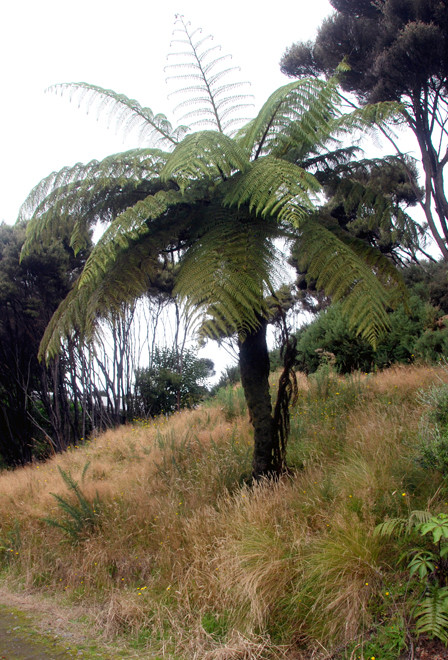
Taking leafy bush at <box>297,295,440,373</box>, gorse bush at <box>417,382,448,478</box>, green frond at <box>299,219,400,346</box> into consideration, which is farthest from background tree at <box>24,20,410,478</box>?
leafy bush at <box>297,295,440,373</box>

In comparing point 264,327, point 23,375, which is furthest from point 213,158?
point 23,375

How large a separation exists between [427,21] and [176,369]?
38.3 ft

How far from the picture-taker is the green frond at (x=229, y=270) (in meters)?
3.94

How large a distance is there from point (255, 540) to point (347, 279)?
2.36 m

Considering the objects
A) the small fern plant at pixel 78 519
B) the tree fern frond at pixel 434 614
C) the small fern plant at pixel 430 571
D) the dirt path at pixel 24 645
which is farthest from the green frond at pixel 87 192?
the tree fern frond at pixel 434 614

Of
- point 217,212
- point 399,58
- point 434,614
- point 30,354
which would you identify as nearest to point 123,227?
point 217,212

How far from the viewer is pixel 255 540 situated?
4059 mm

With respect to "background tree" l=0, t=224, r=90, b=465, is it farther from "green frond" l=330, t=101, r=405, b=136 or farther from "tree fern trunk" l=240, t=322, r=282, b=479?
"green frond" l=330, t=101, r=405, b=136

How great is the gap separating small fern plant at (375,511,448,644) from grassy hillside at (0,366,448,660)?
0.12ft

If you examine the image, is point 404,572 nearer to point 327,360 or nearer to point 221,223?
point 221,223

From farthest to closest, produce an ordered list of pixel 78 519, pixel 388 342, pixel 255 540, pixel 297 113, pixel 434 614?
pixel 388 342
pixel 78 519
pixel 297 113
pixel 255 540
pixel 434 614

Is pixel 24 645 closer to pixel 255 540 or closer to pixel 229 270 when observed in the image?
pixel 255 540

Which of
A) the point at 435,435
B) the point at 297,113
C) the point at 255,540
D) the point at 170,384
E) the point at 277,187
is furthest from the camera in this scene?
the point at 170,384

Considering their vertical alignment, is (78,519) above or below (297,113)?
below
